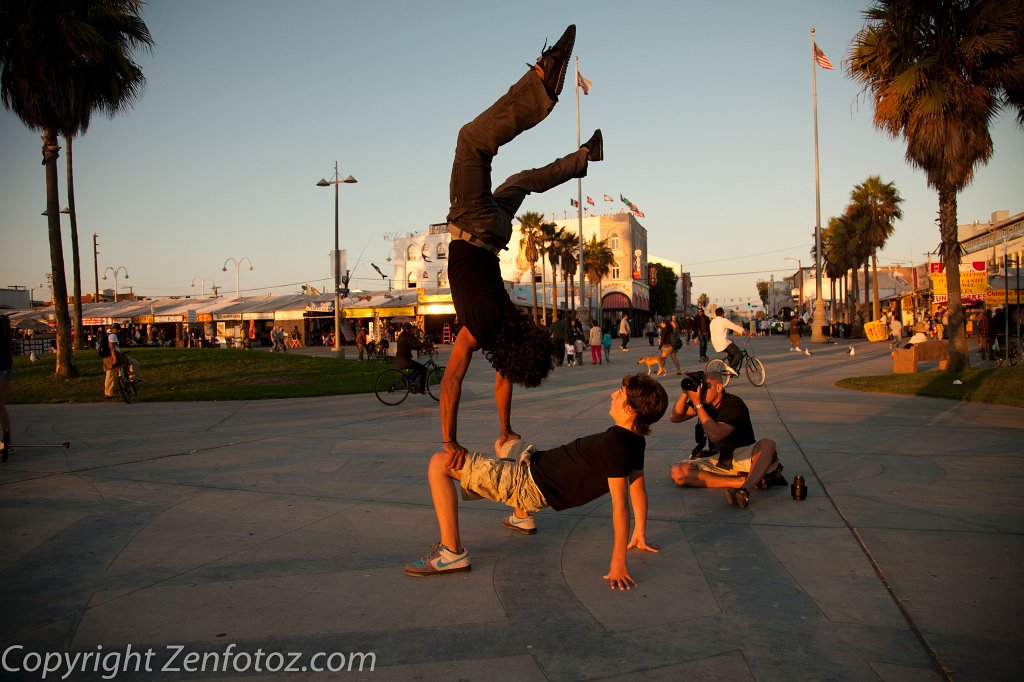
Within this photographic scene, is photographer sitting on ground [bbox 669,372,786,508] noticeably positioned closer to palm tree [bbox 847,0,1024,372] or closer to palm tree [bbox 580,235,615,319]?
palm tree [bbox 847,0,1024,372]

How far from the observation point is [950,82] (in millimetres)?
14758

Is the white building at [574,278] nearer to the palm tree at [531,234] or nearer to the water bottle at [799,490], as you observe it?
the palm tree at [531,234]

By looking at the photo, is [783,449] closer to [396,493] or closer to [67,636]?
[396,493]

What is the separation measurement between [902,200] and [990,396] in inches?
1784

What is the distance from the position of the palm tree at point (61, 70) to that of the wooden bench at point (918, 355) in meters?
19.2

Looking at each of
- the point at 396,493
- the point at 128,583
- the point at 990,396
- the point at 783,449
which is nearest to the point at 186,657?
the point at 128,583

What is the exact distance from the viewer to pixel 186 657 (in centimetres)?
286

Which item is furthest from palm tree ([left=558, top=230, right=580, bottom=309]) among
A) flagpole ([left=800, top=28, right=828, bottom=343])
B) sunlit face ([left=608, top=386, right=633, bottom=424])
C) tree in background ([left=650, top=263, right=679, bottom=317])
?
sunlit face ([left=608, top=386, right=633, bottom=424])

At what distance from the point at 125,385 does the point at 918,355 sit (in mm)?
20224

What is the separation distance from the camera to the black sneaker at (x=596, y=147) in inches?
188

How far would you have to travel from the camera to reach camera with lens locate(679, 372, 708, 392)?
566cm

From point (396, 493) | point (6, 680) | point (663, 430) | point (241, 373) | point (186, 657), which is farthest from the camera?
point (241, 373)

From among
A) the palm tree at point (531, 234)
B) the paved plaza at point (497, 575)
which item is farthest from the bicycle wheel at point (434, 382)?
the palm tree at point (531, 234)

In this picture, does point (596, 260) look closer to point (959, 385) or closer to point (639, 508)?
point (959, 385)
